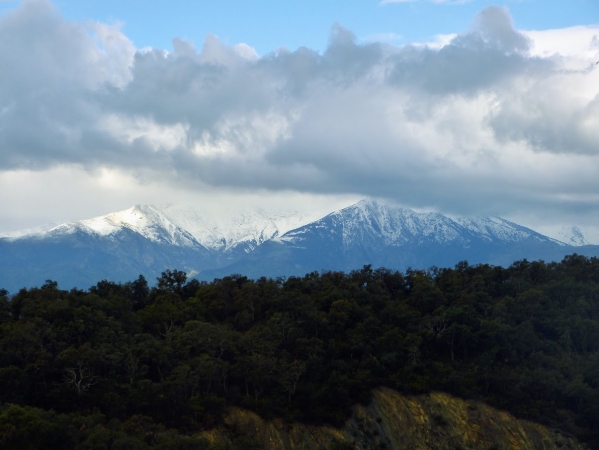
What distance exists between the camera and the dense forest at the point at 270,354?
67938 millimetres

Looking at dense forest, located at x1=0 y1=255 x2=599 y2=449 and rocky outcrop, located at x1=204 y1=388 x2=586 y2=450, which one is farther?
rocky outcrop, located at x1=204 y1=388 x2=586 y2=450

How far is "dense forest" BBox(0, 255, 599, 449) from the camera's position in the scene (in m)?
A: 67.9

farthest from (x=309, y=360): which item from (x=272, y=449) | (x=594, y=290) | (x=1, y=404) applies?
(x=594, y=290)

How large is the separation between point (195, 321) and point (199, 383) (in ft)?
31.6

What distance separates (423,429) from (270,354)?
18008mm

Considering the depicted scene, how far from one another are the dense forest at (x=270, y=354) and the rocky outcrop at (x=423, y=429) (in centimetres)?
113

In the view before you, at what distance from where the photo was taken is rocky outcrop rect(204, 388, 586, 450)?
245ft

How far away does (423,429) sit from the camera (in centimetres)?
7919

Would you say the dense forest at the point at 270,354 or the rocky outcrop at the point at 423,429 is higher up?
the dense forest at the point at 270,354

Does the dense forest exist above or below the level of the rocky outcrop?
above

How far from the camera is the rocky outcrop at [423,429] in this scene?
74750 millimetres

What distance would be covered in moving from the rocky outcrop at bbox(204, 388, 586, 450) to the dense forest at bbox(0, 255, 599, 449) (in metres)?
1.13

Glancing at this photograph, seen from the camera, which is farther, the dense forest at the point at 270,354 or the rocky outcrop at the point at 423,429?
the rocky outcrop at the point at 423,429

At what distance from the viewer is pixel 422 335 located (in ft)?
293
